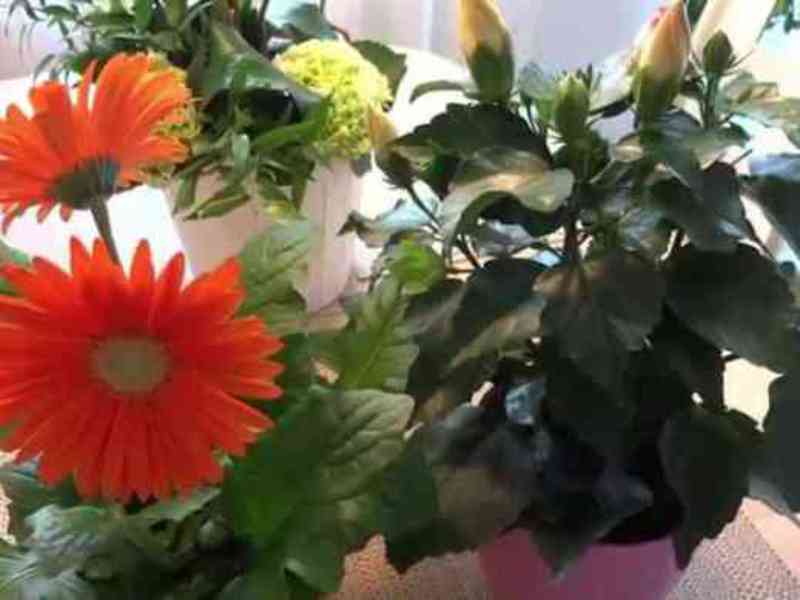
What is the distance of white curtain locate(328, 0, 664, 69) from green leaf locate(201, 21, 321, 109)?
511 mm

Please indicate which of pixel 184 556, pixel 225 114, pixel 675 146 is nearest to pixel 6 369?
pixel 184 556

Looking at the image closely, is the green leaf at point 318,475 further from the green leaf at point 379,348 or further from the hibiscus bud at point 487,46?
the hibiscus bud at point 487,46

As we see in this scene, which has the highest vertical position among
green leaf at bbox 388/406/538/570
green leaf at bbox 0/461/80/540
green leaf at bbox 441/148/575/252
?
green leaf at bbox 441/148/575/252

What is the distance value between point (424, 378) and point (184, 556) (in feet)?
0.49

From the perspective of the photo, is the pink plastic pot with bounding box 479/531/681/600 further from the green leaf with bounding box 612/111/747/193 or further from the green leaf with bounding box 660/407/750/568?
the green leaf with bounding box 612/111/747/193

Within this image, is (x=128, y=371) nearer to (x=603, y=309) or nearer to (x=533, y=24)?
(x=603, y=309)

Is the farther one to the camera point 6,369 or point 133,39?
point 133,39

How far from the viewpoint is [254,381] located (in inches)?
12.0

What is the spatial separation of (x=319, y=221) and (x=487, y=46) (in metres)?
0.26

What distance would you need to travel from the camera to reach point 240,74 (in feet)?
2.23

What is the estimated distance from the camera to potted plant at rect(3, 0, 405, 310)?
0.67 m

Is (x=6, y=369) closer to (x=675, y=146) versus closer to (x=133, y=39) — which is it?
(x=675, y=146)

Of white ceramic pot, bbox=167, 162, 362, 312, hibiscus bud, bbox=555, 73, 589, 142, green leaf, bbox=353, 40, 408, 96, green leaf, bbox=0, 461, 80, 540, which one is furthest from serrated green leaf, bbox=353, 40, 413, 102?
green leaf, bbox=0, 461, 80, 540

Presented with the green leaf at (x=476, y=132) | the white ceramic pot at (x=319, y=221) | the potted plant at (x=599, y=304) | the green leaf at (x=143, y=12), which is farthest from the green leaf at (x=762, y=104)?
the green leaf at (x=143, y=12)
